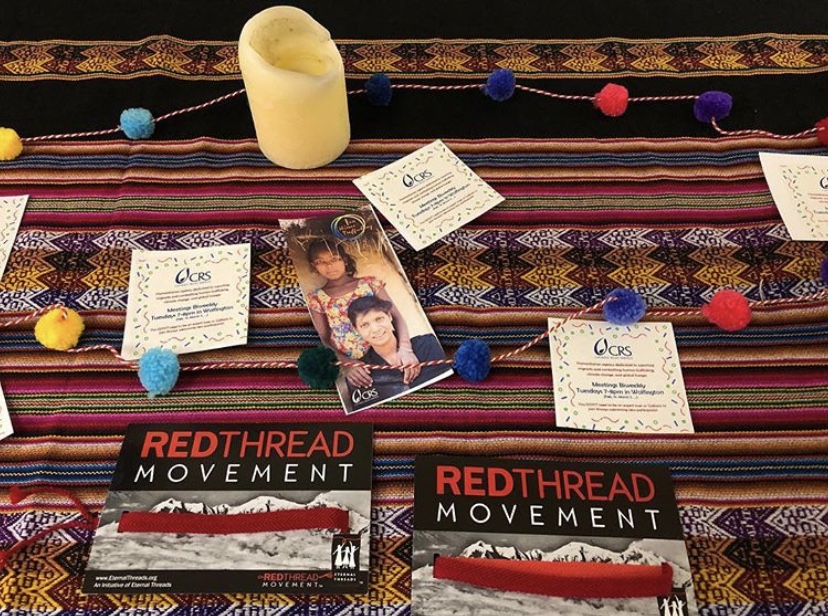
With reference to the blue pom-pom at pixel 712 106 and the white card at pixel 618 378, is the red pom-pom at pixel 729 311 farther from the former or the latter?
the blue pom-pom at pixel 712 106

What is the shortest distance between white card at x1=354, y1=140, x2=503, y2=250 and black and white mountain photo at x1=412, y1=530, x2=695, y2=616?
418mm

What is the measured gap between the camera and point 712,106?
1114 mm

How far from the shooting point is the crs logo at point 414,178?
103 cm

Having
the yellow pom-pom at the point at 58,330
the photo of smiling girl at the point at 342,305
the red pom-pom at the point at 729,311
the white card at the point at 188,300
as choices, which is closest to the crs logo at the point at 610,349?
the red pom-pom at the point at 729,311

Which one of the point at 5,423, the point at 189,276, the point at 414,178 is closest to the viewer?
the point at 5,423

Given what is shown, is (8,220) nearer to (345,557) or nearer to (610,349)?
(345,557)

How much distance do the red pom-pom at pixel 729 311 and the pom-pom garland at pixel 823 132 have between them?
15.2 inches

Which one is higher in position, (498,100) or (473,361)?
(498,100)

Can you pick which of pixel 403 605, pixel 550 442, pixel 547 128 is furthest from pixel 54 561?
pixel 547 128

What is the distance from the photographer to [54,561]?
73cm

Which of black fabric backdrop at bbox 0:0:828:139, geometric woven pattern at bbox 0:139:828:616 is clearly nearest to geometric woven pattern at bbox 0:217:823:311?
geometric woven pattern at bbox 0:139:828:616

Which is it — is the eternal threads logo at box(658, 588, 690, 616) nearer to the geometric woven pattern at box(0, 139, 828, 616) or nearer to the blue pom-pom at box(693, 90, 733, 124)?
the geometric woven pattern at box(0, 139, 828, 616)

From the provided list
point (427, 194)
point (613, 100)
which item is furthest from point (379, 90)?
point (613, 100)

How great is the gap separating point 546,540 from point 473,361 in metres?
0.22
